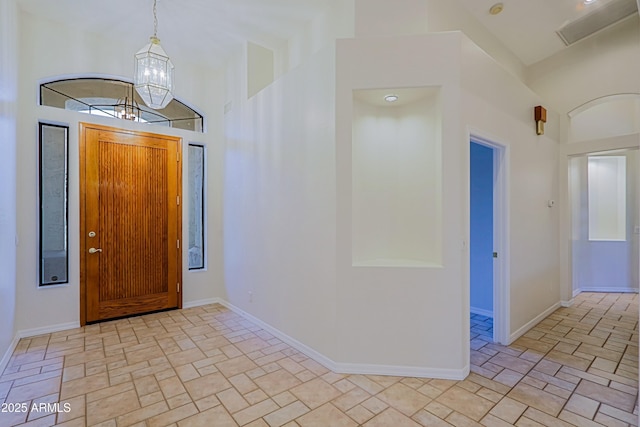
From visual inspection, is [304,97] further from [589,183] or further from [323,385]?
[589,183]

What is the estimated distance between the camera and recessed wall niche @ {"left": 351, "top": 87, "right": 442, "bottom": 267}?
2785 millimetres

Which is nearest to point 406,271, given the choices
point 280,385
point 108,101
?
point 280,385

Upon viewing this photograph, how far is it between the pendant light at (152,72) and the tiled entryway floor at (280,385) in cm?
249

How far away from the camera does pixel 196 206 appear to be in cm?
470

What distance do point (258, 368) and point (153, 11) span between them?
3.89 m

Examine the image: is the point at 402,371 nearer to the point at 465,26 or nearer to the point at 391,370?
the point at 391,370

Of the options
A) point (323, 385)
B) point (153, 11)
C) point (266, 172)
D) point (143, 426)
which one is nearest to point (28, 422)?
point (143, 426)

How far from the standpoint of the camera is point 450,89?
2.62m

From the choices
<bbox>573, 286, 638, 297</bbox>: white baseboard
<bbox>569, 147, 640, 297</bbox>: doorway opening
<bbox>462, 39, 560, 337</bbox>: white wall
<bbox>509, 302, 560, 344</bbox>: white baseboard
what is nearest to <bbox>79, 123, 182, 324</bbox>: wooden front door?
<bbox>462, 39, 560, 337</bbox>: white wall

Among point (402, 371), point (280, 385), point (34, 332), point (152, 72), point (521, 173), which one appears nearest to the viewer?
point (280, 385)

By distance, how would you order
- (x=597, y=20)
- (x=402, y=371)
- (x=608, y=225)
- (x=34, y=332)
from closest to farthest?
(x=402, y=371)
(x=34, y=332)
(x=597, y=20)
(x=608, y=225)

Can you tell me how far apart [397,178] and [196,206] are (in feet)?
10.2

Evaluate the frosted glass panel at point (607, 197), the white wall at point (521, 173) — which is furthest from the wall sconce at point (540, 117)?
the frosted glass panel at point (607, 197)

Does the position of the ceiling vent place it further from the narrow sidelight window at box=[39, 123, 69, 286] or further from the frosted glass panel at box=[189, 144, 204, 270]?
the narrow sidelight window at box=[39, 123, 69, 286]
